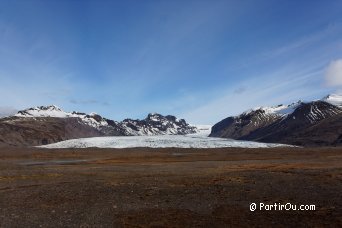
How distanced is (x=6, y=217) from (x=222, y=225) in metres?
10.1

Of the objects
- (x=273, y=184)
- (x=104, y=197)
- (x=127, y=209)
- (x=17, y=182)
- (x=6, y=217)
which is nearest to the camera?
(x=6, y=217)

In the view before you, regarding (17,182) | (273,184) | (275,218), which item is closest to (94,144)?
(17,182)

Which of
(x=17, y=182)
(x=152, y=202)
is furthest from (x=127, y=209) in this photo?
(x=17, y=182)

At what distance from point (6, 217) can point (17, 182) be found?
15464 millimetres

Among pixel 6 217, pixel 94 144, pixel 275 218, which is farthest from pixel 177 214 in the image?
pixel 94 144

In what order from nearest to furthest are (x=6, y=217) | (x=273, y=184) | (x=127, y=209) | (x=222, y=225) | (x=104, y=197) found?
(x=222, y=225)
(x=6, y=217)
(x=127, y=209)
(x=104, y=197)
(x=273, y=184)

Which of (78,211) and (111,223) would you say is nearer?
(111,223)

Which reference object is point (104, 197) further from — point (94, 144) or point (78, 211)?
point (94, 144)

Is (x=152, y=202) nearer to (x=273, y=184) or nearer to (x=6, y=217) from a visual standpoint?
(x=6, y=217)

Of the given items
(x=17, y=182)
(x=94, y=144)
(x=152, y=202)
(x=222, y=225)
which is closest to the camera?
(x=222, y=225)

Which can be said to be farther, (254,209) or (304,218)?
(254,209)

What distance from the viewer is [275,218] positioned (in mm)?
18672

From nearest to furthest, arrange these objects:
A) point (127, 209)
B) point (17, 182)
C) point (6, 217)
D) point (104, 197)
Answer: point (6, 217), point (127, 209), point (104, 197), point (17, 182)

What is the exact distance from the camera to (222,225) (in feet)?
58.4
